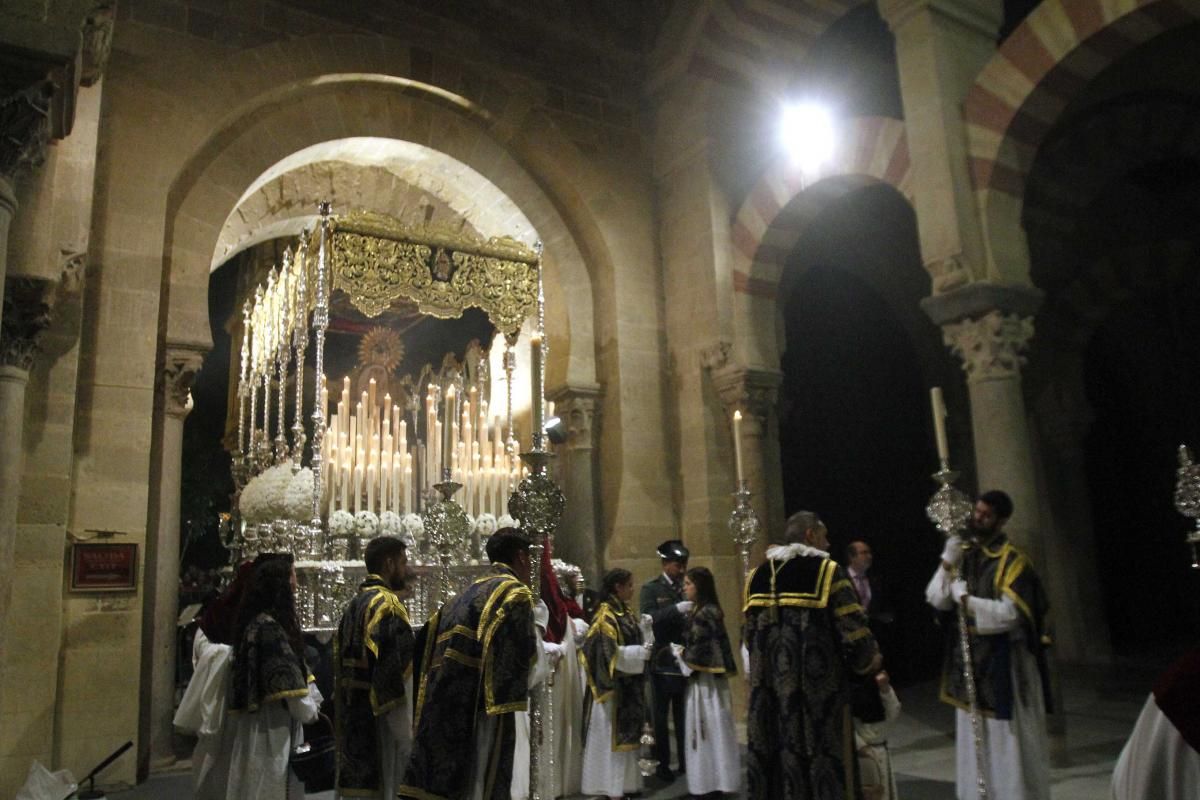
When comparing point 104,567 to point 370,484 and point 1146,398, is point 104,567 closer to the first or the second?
point 370,484

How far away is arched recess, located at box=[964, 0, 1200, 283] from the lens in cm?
579

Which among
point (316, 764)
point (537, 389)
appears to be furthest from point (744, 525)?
point (316, 764)

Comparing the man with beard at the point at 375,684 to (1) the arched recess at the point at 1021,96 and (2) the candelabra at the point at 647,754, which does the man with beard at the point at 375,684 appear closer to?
(2) the candelabra at the point at 647,754

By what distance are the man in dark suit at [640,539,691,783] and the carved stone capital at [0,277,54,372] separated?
3.94m

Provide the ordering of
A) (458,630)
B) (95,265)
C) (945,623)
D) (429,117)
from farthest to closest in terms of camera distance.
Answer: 1. (429,117)
2. (95,265)
3. (945,623)
4. (458,630)

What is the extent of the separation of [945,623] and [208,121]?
6.19m

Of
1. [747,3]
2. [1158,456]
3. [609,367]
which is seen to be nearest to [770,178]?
[747,3]

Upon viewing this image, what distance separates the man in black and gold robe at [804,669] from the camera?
12.7 ft

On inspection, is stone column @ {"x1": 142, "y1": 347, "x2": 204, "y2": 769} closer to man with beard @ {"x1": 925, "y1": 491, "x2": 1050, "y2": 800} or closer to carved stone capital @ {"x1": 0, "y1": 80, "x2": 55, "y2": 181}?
carved stone capital @ {"x1": 0, "y1": 80, "x2": 55, "y2": 181}

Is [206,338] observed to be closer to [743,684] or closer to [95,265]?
[95,265]

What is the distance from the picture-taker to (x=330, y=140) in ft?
24.8

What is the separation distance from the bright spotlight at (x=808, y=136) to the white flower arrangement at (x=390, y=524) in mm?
4588

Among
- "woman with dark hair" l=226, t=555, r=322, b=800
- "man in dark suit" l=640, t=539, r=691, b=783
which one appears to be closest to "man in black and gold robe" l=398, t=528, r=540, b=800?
"woman with dark hair" l=226, t=555, r=322, b=800

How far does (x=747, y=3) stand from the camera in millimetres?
8234
